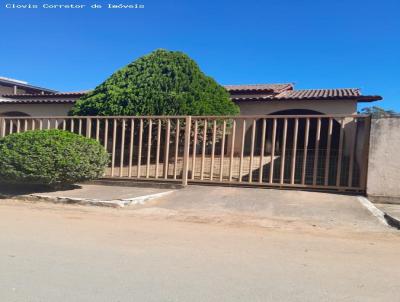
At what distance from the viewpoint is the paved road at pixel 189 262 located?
144 inches

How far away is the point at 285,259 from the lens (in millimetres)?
4781

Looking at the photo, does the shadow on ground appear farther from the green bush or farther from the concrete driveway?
the concrete driveway

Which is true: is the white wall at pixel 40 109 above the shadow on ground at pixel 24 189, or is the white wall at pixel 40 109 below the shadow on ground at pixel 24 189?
above

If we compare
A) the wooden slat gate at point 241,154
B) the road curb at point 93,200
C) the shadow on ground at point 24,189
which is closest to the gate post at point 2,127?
the wooden slat gate at point 241,154

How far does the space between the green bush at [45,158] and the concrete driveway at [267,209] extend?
215 cm

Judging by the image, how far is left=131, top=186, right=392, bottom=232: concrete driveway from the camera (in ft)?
23.3

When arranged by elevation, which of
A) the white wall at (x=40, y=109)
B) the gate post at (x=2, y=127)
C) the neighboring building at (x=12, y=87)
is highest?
the neighboring building at (x=12, y=87)

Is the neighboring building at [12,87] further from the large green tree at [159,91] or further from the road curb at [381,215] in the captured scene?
the road curb at [381,215]

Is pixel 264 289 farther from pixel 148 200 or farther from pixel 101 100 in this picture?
pixel 101 100

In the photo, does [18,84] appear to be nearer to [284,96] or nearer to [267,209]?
[284,96]

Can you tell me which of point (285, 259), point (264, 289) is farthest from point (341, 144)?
point (264, 289)

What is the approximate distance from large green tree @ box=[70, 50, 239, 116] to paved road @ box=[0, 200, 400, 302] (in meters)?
5.82

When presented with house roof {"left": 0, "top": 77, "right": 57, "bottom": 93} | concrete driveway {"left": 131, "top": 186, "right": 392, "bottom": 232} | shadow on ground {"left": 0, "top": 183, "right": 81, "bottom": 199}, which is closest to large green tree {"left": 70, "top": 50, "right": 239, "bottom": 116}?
shadow on ground {"left": 0, "top": 183, "right": 81, "bottom": 199}

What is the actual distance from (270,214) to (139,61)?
794 cm
